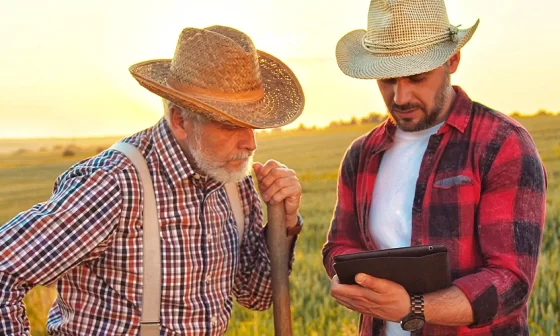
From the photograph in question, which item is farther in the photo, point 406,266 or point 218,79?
point 218,79

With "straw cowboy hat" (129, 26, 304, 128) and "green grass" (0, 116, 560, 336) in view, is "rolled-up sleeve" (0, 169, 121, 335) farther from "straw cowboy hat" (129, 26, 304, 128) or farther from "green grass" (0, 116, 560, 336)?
"green grass" (0, 116, 560, 336)

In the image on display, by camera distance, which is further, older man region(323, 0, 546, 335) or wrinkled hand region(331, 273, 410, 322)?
older man region(323, 0, 546, 335)

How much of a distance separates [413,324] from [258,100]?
1131 millimetres

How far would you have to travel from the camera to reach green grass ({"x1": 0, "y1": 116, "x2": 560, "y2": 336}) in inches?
287

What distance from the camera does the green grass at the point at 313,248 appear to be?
7.30 m

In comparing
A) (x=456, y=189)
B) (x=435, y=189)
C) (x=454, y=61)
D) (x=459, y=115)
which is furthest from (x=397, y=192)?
(x=454, y=61)

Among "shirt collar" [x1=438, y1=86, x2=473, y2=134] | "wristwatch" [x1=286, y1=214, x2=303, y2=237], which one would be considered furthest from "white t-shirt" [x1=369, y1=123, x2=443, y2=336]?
"wristwatch" [x1=286, y1=214, x2=303, y2=237]

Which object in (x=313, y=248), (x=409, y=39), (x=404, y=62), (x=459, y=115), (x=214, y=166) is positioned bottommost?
(x=313, y=248)

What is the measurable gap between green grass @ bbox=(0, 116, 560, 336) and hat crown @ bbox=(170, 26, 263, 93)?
3610mm

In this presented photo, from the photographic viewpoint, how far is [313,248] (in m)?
10.8

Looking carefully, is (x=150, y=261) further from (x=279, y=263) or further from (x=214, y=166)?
(x=279, y=263)

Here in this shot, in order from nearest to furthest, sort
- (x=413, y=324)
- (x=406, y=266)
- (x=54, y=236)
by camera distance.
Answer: (x=54, y=236), (x=406, y=266), (x=413, y=324)

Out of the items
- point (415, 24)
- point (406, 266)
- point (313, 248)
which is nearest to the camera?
point (406, 266)

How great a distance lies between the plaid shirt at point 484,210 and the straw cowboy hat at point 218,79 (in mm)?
726
